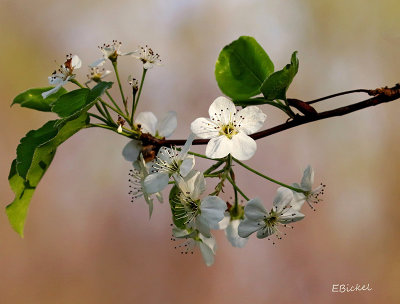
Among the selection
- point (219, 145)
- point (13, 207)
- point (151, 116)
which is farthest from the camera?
point (151, 116)

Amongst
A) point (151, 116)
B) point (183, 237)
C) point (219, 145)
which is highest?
point (151, 116)

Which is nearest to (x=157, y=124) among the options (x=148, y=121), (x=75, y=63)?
(x=148, y=121)

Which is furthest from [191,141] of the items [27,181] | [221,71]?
[27,181]

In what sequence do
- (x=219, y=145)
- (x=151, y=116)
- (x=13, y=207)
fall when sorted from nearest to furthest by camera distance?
(x=219, y=145) < (x=13, y=207) < (x=151, y=116)

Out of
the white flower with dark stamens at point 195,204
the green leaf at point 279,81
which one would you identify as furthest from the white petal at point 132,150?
the green leaf at point 279,81

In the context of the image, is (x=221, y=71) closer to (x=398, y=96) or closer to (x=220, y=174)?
(x=220, y=174)

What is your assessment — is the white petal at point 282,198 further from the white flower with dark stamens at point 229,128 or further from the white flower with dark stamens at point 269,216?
the white flower with dark stamens at point 229,128
